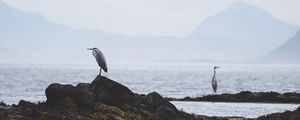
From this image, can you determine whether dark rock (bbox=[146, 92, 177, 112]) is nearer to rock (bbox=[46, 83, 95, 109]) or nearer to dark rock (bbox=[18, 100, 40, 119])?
rock (bbox=[46, 83, 95, 109])

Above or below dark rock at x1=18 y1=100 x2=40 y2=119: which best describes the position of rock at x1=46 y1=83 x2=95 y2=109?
above

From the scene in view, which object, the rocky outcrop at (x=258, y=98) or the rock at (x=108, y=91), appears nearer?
the rock at (x=108, y=91)

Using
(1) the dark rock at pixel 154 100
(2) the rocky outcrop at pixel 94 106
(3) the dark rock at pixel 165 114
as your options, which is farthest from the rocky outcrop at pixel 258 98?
(3) the dark rock at pixel 165 114

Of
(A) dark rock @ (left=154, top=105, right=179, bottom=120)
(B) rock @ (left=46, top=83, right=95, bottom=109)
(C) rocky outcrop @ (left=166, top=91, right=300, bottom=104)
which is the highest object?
(C) rocky outcrop @ (left=166, top=91, right=300, bottom=104)

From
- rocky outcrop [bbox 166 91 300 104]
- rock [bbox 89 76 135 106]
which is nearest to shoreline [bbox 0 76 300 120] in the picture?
rock [bbox 89 76 135 106]

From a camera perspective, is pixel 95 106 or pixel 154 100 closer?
pixel 95 106

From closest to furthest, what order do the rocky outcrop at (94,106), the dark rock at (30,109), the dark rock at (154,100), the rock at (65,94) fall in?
the dark rock at (30,109) → the rocky outcrop at (94,106) → the rock at (65,94) → the dark rock at (154,100)

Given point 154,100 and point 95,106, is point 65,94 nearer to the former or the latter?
point 95,106

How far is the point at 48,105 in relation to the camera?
21.5 metres

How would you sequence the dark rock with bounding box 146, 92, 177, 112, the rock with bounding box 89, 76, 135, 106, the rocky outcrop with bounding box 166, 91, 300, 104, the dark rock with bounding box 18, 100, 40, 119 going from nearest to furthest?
the dark rock with bounding box 18, 100, 40, 119 < the rock with bounding box 89, 76, 135, 106 < the dark rock with bounding box 146, 92, 177, 112 < the rocky outcrop with bounding box 166, 91, 300, 104

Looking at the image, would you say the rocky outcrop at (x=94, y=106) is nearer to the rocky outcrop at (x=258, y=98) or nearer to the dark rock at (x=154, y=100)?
the dark rock at (x=154, y=100)

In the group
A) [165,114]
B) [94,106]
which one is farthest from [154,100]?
[94,106]

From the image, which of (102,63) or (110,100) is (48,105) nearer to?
(110,100)

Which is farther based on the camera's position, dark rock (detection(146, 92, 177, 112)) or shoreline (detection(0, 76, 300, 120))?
dark rock (detection(146, 92, 177, 112))
